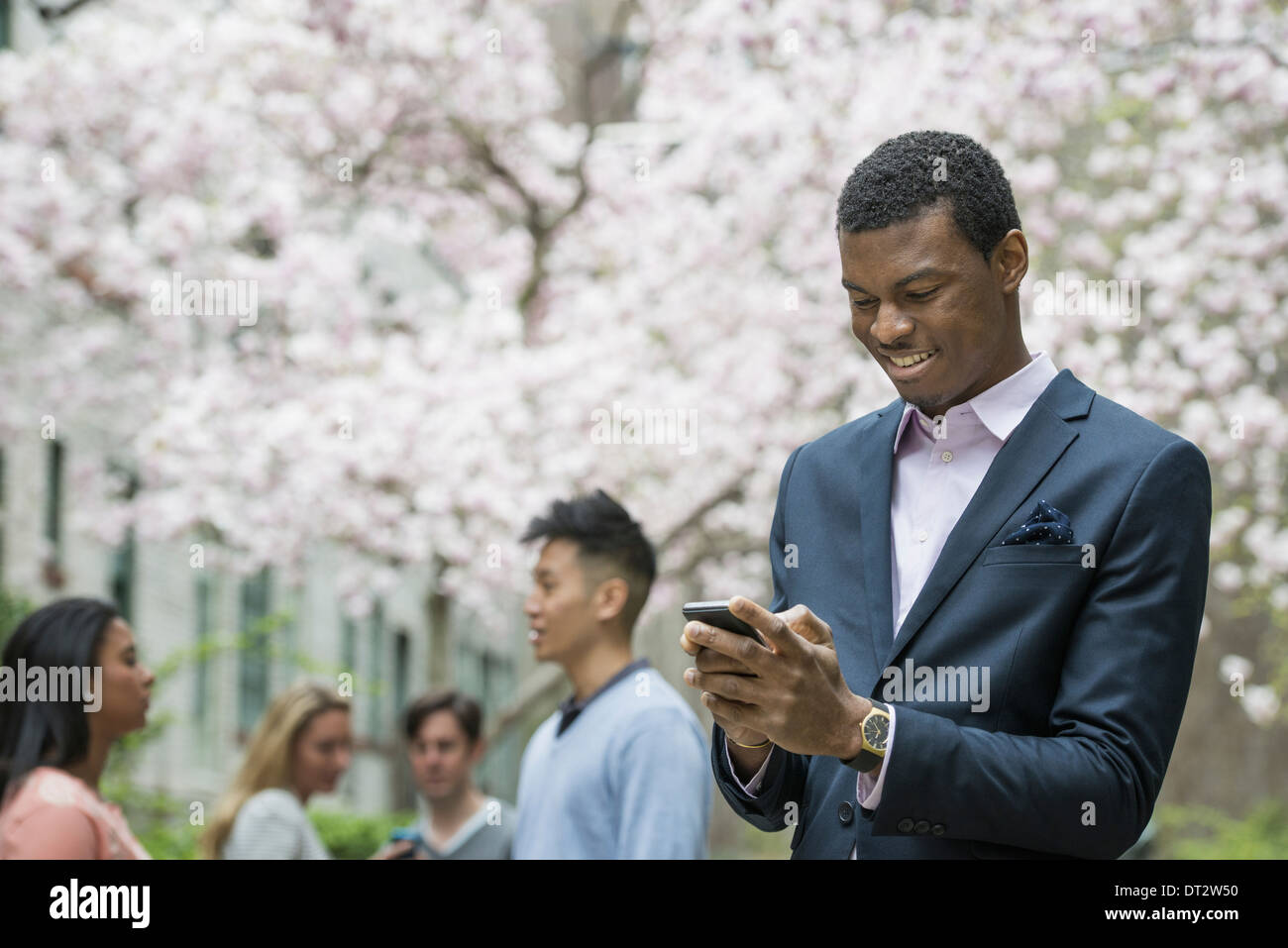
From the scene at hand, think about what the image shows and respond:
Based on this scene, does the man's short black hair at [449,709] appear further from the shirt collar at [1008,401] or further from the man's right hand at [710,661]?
the man's right hand at [710,661]

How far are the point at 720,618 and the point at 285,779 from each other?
5.05 metres

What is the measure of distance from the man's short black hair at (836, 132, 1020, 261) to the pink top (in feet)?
7.88

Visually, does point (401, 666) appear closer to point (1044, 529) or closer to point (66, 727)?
point (66, 727)

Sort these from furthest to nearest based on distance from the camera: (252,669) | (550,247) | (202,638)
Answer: (252,669)
(202,638)
(550,247)

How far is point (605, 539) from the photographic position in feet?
16.2

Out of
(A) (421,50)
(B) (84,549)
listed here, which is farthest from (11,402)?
(A) (421,50)

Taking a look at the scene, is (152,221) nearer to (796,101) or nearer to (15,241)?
(15,241)

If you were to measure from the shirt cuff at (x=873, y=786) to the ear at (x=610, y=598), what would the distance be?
2.78 metres

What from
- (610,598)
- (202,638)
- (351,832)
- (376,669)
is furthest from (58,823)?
(376,669)

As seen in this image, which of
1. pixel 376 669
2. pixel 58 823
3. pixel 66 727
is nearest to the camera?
pixel 58 823

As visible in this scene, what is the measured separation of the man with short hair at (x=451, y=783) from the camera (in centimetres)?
610
